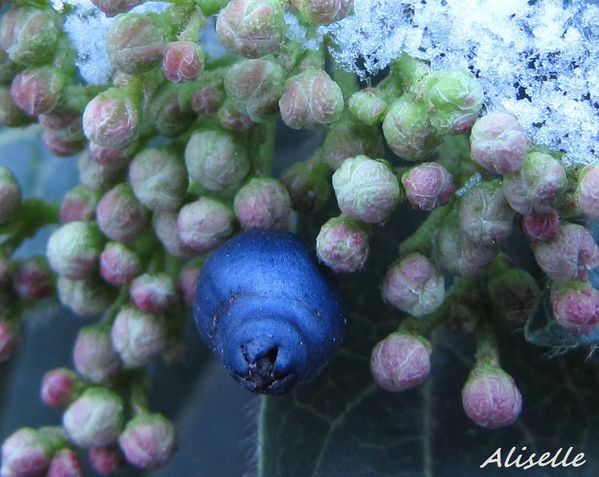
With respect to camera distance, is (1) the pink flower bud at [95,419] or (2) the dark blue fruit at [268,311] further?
(1) the pink flower bud at [95,419]

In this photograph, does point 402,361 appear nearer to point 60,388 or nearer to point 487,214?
point 487,214

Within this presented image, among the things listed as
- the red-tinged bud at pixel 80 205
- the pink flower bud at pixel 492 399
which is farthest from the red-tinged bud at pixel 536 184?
the red-tinged bud at pixel 80 205

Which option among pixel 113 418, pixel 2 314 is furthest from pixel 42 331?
pixel 113 418

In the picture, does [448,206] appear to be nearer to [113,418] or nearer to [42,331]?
[113,418]

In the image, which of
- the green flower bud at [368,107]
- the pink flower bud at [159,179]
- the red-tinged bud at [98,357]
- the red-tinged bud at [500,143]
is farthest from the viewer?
the red-tinged bud at [98,357]

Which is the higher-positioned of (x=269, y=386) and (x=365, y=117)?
(x=365, y=117)

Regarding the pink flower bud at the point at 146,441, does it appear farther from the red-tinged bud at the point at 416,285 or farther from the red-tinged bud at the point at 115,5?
the red-tinged bud at the point at 115,5

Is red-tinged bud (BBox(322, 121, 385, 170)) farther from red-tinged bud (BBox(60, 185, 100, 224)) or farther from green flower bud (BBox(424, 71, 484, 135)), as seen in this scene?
red-tinged bud (BBox(60, 185, 100, 224))
